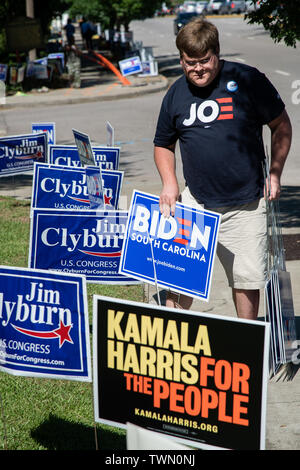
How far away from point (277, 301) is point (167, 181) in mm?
939

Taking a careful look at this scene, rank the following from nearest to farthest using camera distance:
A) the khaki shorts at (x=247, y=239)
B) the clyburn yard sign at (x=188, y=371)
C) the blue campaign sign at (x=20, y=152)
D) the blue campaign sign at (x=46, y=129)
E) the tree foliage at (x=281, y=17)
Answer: the clyburn yard sign at (x=188, y=371) → the khaki shorts at (x=247, y=239) → the tree foliage at (x=281, y=17) → the blue campaign sign at (x=20, y=152) → the blue campaign sign at (x=46, y=129)

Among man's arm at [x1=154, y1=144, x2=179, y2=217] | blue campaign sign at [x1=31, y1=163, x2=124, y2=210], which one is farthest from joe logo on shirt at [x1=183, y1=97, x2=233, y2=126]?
blue campaign sign at [x1=31, y1=163, x2=124, y2=210]

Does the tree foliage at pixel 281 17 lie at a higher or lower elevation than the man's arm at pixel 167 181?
higher

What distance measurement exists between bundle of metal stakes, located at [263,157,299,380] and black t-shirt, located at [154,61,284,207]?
14 centimetres

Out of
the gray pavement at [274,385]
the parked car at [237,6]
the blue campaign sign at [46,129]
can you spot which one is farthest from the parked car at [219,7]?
the blue campaign sign at [46,129]

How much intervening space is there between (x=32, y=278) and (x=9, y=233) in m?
5.33

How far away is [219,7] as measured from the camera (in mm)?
76188

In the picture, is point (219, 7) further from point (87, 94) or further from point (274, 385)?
point (274, 385)

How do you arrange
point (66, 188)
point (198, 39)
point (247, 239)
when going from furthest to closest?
point (66, 188) < point (247, 239) < point (198, 39)

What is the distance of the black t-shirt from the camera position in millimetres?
4098

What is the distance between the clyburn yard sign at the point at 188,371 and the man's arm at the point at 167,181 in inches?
46.5

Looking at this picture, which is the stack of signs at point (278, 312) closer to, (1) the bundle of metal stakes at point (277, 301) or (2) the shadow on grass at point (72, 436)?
(1) the bundle of metal stakes at point (277, 301)

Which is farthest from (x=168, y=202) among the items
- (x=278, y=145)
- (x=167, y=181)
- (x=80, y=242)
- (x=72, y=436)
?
(x=72, y=436)

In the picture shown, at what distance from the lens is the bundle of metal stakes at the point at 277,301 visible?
166 inches
